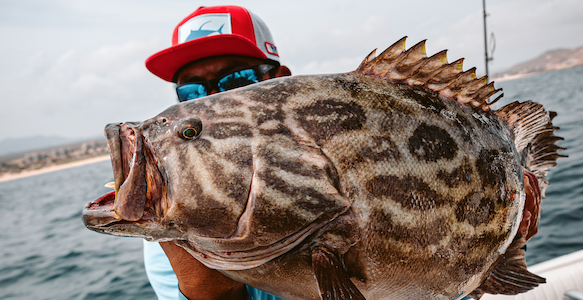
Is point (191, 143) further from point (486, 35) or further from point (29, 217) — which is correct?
point (29, 217)

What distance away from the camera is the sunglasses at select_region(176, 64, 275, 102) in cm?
274

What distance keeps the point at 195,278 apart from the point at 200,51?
1753 millimetres

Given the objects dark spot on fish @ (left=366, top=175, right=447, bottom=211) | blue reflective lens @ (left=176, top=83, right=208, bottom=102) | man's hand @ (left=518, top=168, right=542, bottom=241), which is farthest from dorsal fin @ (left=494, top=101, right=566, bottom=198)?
blue reflective lens @ (left=176, top=83, right=208, bottom=102)

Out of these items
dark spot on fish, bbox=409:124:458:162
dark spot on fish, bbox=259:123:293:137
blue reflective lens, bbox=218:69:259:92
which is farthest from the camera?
blue reflective lens, bbox=218:69:259:92

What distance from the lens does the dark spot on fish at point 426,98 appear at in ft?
4.92

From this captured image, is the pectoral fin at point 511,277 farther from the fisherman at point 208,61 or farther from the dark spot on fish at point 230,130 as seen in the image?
the dark spot on fish at point 230,130

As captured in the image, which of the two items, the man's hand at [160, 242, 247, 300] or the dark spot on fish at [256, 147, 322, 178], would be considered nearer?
the dark spot on fish at [256, 147, 322, 178]

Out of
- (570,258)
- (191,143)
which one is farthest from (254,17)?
(570,258)

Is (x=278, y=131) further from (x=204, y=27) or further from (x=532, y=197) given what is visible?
(x=204, y=27)

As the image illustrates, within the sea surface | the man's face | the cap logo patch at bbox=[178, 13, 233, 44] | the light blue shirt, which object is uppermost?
the cap logo patch at bbox=[178, 13, 233, 44]

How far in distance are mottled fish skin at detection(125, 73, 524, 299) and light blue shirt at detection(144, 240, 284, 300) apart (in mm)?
1099

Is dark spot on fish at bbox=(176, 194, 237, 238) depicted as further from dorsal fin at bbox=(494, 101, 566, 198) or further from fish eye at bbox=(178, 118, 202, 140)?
dorsal fin at bbox=(494, 101, 566, 198)

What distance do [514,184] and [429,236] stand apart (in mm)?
676

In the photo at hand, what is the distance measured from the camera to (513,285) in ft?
5.78
